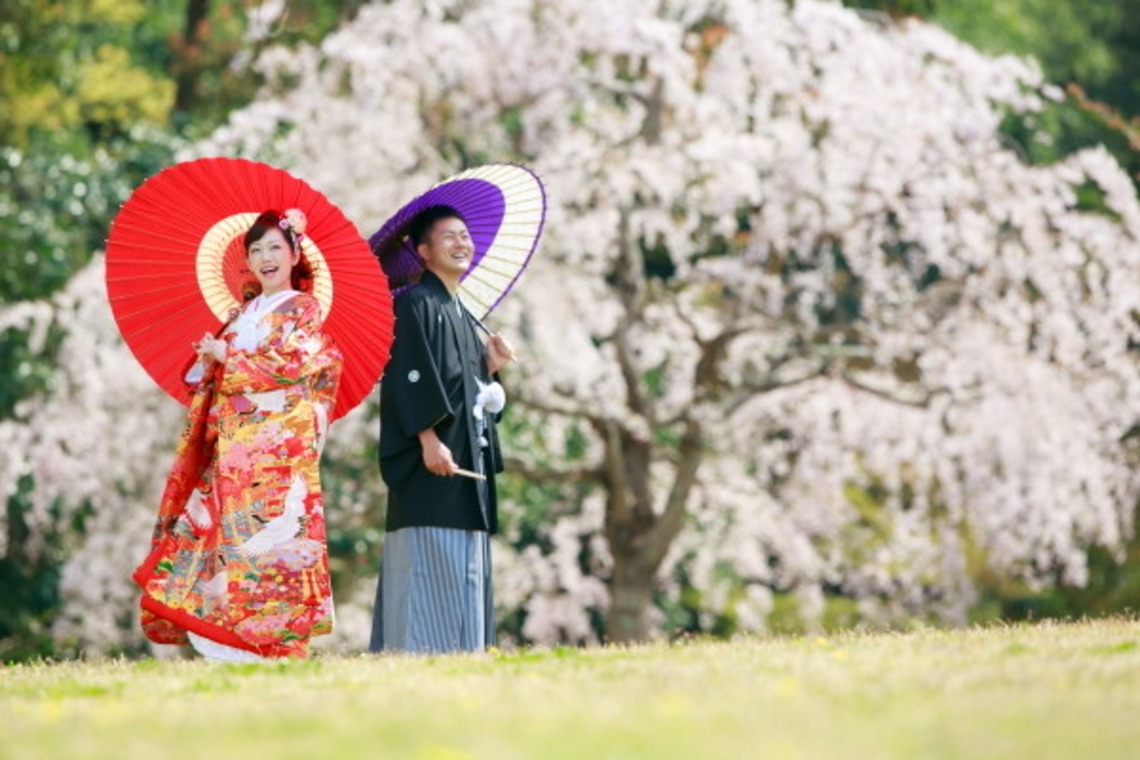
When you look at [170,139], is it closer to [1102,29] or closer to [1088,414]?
[1088,414]

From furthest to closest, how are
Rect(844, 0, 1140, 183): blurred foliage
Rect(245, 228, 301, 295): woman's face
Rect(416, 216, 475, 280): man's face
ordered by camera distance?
Rect(844, 0, 1140, 183): blurred foliage
Rect(416, 216, 475, 280): man's face
Rect(245, 228, 301, 295): woman's face

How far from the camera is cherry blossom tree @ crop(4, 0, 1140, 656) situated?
12.0 metres

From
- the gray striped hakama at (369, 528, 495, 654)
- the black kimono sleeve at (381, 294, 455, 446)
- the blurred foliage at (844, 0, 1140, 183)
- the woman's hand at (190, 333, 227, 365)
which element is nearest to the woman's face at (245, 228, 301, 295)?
the woman's hand at (190, 333, 227, 365)

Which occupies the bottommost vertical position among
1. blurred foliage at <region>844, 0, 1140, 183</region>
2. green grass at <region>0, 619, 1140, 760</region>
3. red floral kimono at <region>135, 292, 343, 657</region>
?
green grass at <region>0, 619, 1140, 760</region>

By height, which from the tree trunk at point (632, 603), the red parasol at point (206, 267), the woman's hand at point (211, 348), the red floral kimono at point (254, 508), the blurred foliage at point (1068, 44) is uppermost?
the blurred foliage at point (1068, 44)

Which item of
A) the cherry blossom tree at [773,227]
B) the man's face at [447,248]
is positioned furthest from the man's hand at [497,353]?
the cherry blossom tree at [773,227]

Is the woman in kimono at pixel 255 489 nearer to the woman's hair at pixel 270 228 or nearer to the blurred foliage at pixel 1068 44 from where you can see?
the woman's hair at pixel 270 228

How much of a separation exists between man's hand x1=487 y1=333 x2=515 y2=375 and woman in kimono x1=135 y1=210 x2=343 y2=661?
585mm

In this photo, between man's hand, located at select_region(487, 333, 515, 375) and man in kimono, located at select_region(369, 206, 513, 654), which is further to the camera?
man's hand, located at select_region(487, 333, 515, 375)

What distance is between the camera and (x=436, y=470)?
6.57m

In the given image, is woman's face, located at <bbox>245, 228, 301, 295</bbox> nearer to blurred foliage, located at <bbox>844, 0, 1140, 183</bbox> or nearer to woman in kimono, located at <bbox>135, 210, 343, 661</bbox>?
woman in kimono, located at <bbox>135, 210, 343, 661</bbox>

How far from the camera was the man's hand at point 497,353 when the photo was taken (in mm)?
6941

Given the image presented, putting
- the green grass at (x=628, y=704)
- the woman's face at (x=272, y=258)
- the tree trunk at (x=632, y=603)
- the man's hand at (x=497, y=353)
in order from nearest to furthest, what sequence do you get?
the green grass at (x=628, y=704)
the woman's face at (x=272, y=258)
the man's hand at (x=497, y=353)
the tree trunk at (x=632, y=603)

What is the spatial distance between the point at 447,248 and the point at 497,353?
423 millimetres
